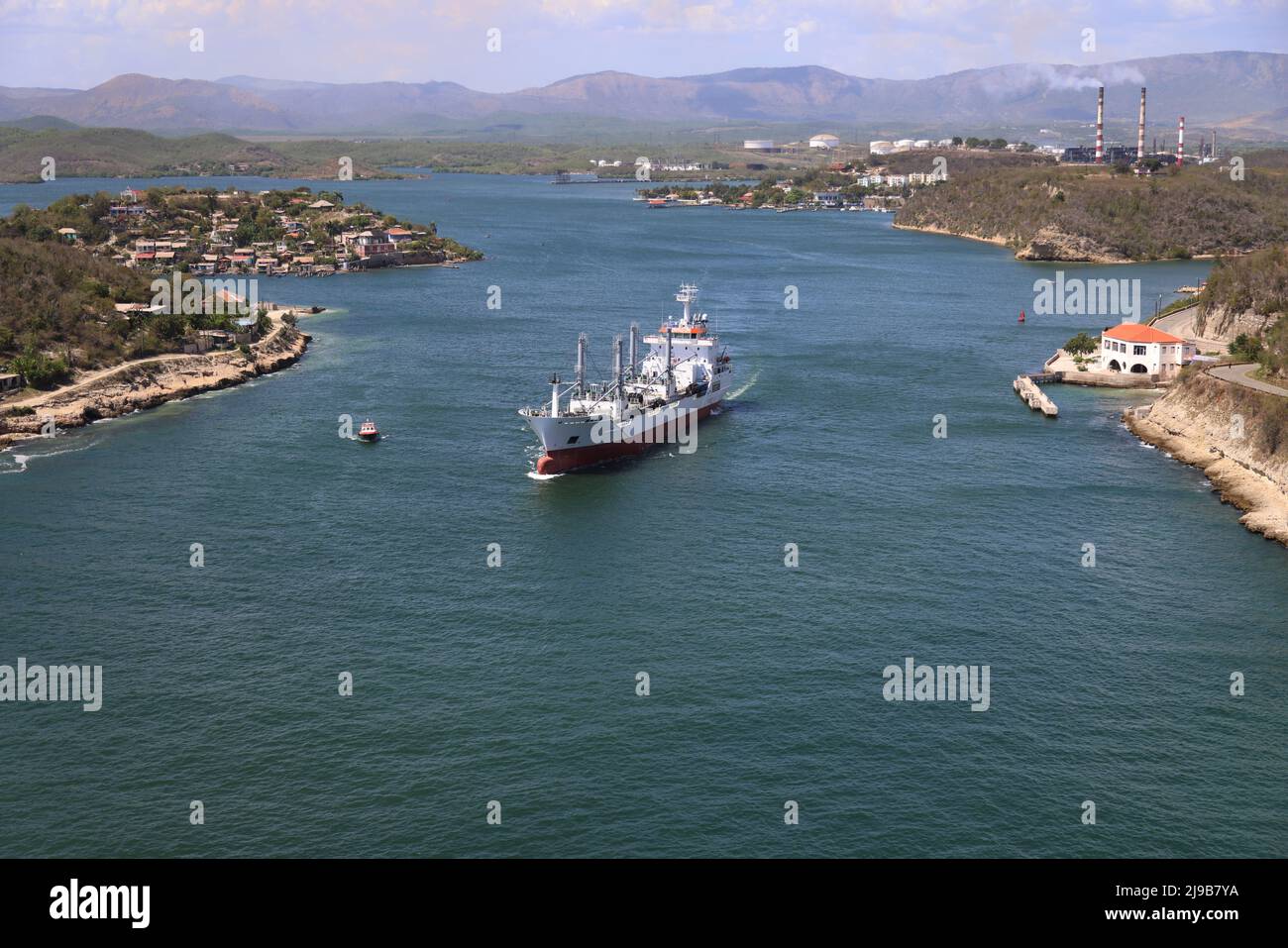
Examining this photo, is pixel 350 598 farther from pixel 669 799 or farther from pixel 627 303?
pixel 627 303

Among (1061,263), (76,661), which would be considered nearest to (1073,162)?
(1061,263)

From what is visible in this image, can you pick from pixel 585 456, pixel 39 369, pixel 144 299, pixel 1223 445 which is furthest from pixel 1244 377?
pixel 144 299

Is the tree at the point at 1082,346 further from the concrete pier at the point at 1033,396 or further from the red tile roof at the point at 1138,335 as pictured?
the concrete pier at the point at 1033,396

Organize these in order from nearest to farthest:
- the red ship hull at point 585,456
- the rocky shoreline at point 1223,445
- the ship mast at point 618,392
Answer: the rocky shoreline at point 1223,445, the red ship hull at point 585,456, the ship mast at point 618,392

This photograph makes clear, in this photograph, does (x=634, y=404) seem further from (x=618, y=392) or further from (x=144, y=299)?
(x=144, y=299)

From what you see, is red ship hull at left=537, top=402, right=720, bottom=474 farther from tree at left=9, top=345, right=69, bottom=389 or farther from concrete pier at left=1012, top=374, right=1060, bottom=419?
tree at left=9, top=345, right=69, bottom=389

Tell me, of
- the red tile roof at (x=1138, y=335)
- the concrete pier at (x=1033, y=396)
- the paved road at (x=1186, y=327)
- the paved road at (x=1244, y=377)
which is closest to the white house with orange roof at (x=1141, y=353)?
the red tile roof at (x=1138, y=335)

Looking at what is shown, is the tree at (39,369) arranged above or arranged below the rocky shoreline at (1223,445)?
above

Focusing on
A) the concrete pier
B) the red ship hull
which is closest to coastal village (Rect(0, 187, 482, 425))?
the red ship hull
